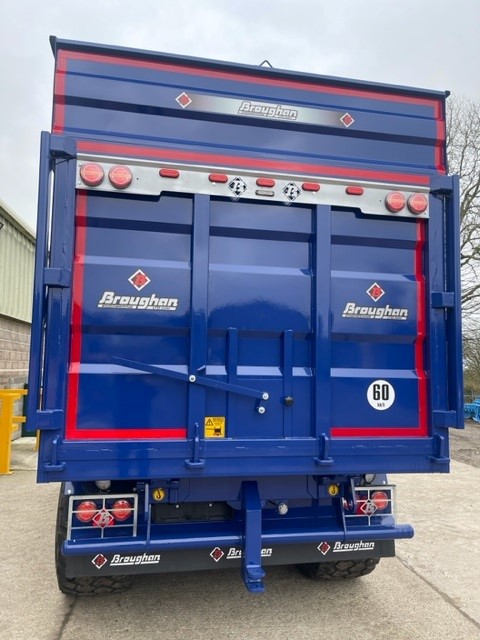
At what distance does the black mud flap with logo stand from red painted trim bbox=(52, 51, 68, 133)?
8.16ft

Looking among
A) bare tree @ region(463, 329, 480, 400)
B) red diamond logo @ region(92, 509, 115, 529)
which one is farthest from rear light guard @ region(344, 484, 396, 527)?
bare tree @ region(463, 329, 480, 400)

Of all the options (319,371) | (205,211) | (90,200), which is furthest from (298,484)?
(90,200)

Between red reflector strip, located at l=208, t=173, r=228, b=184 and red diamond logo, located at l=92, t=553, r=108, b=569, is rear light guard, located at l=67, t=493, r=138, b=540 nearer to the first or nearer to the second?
red diamond logo, located at l=92, t=553, r=108, b=569

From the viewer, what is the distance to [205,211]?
9.71 ft

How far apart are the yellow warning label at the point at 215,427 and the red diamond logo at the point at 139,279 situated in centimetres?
86

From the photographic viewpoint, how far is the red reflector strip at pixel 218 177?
2.97 meters

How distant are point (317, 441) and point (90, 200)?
76.7 inches

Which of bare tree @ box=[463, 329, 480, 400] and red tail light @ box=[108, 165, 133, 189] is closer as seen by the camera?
red tail light @ box=[108, 165, 133, 189]

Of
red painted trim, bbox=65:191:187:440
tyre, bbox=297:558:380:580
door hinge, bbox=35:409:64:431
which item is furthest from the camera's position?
tyre, bbox=297:558:380:580

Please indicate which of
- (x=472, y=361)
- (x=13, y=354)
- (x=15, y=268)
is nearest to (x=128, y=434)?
(x=13, y=354)

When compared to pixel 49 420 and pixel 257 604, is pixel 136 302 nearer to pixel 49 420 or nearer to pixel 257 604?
pixel 49 420

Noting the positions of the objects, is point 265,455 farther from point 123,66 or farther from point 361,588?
point 123,66

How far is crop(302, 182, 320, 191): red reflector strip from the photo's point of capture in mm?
3098

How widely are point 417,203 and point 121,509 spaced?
8.65ft
